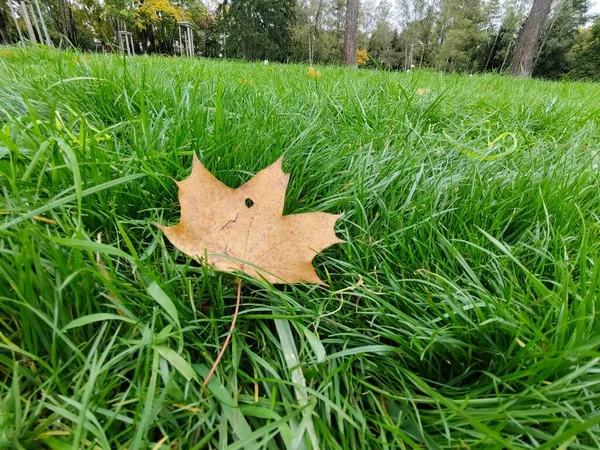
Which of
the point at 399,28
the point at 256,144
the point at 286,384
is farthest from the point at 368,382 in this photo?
the point at 399,28

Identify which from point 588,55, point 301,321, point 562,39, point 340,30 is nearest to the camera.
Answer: point 301,321

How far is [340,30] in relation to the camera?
116 ft

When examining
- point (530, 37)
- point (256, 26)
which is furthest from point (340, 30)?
point (530, 37)

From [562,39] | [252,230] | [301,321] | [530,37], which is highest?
[562,39]

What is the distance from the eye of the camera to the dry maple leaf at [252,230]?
2.10 feet

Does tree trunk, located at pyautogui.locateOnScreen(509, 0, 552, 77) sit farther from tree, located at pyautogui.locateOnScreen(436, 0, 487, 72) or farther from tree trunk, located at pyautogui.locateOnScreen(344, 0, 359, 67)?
tree, located at pyautogui.locateOnScreen(436, 0, 487, 72)

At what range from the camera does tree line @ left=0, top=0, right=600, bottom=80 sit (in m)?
17.7

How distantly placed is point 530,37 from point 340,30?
108 feet

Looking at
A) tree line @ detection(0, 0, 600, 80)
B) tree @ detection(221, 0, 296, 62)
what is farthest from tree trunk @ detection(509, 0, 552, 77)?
tree @ detection(221, 0, 296, 62)

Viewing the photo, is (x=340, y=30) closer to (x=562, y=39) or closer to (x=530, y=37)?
(x=562, y=39)

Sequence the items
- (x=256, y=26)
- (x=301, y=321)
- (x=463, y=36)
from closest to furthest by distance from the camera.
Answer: (x=301, y=321) → (x=256, y=26) → (x=463, y=36)

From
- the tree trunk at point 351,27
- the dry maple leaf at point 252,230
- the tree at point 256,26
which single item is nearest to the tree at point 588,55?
the tree at point 256,26

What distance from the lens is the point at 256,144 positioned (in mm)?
953

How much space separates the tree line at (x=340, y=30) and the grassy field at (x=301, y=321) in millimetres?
8549
